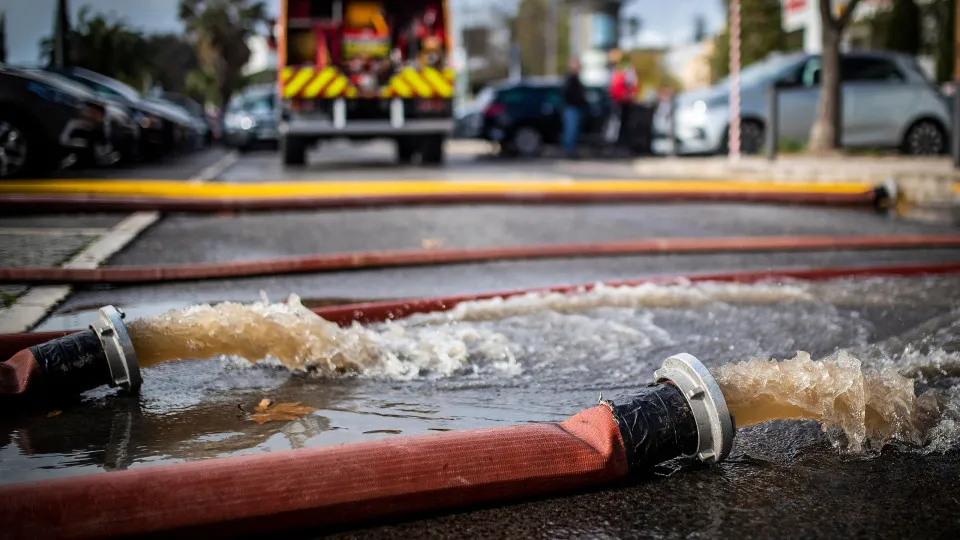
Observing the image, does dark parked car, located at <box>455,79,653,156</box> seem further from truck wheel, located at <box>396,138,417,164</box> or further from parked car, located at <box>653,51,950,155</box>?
parked car, located at <box>653,51,950,155</box>

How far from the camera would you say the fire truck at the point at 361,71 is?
641 inches

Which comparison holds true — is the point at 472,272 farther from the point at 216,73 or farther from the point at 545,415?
the point at 216,73

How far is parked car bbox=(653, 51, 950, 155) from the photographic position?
16.2m

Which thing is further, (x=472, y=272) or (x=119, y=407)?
(x=472, y=272)

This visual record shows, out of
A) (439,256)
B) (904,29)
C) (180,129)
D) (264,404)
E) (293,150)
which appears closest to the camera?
(264,404)

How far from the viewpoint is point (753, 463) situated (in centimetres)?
277

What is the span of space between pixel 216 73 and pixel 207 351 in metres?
61.5

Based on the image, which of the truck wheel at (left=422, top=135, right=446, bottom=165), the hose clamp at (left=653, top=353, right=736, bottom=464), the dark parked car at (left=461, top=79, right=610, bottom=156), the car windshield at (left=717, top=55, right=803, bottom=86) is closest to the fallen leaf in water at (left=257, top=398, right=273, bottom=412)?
the hose clamp at (left=653, top=353, right=736, bottom=464)

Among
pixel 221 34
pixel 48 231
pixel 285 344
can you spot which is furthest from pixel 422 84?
pixel 221 34

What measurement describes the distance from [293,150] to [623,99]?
7110 millimetres

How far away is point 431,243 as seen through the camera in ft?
23.6

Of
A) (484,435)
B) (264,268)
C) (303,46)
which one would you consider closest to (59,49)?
(303,46)

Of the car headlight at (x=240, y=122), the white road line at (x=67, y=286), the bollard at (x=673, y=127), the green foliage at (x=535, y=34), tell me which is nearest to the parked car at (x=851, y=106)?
the bollard at (x=673, y=127)

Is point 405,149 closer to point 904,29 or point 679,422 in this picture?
point 679,422
